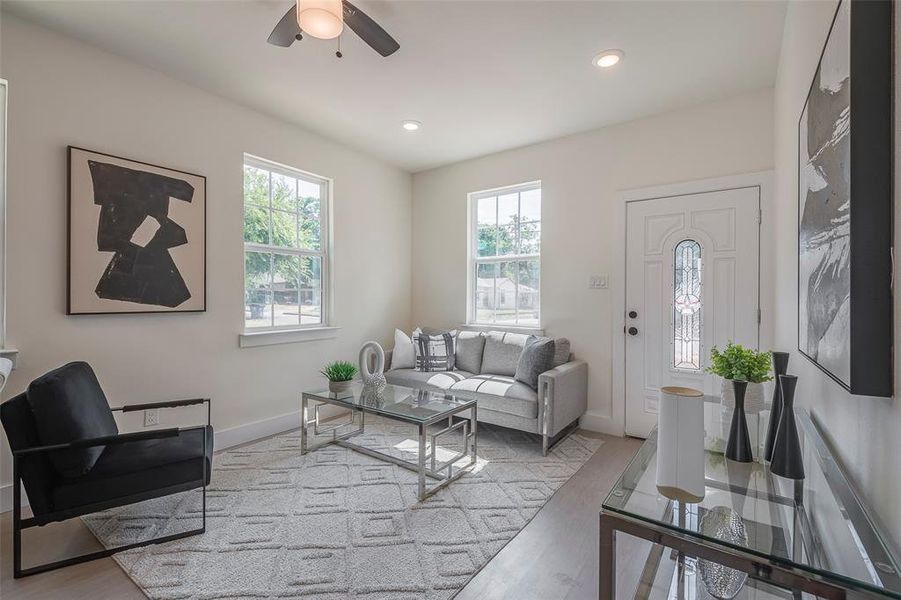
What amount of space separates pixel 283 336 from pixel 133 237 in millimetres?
1306

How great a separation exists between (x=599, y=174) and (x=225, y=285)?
3.27 metres

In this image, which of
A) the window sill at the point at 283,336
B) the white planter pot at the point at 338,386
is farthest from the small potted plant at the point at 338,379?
the window sill at the point at 283,336

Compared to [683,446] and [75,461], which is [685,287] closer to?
[683,446]

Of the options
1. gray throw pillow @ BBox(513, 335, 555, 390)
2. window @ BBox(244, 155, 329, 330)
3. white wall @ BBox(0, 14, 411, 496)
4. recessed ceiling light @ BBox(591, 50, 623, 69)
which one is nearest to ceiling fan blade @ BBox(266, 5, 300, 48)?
white wall @ BBox(0, 14, 411, 496)

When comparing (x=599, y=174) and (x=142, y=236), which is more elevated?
(x=599, y=174)

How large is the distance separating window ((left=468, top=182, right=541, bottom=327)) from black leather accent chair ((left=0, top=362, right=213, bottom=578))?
116 inches

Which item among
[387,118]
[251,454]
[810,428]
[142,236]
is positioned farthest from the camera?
[387,118]

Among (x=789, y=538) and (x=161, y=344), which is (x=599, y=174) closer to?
(x=789, y=538)

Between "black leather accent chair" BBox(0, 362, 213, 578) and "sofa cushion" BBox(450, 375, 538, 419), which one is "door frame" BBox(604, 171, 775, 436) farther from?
"black leather accent chair" BBox(0, 362, 213, 578)

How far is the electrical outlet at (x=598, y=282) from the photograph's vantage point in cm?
359

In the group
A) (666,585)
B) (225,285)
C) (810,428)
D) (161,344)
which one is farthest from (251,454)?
(810,428)

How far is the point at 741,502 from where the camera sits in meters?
1.13

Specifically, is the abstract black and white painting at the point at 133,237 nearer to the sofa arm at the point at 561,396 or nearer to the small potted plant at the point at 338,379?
the small potted plant at the point at 338,379

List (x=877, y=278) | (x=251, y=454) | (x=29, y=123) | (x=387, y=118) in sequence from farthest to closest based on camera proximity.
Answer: (x=387, y=118) → (x=251, y=454) → (x=29, y=123) → (x=877, y=278)
